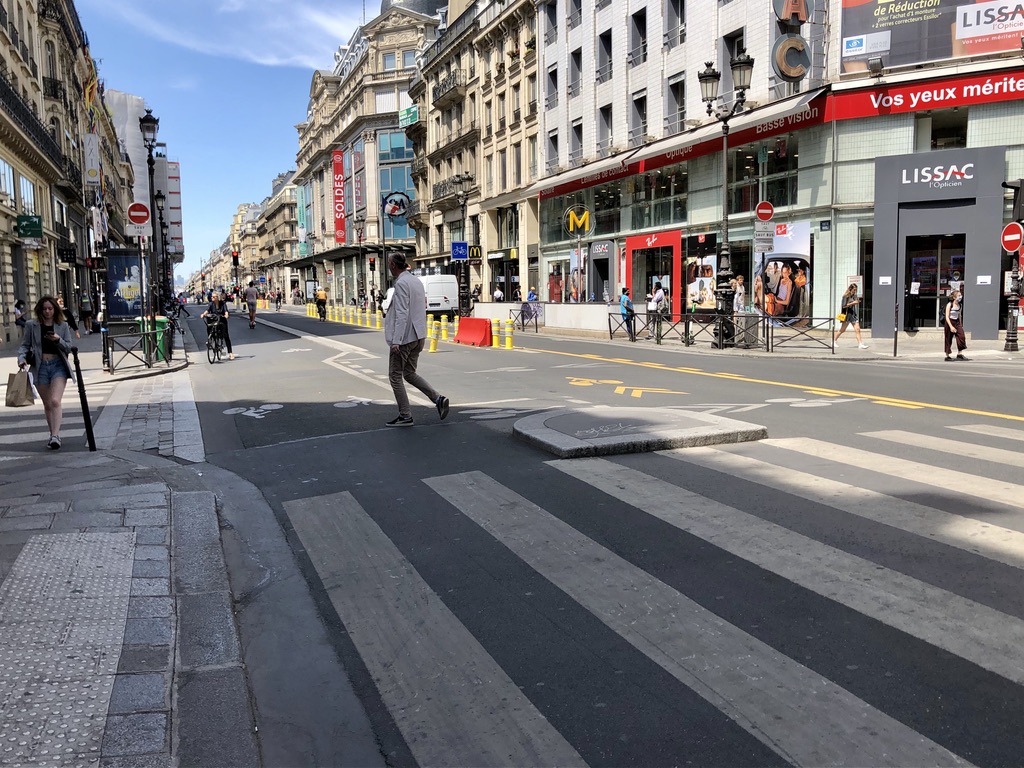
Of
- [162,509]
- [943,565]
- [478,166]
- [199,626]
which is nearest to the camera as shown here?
[199,626]

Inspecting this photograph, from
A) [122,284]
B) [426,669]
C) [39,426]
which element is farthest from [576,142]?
[426,669]

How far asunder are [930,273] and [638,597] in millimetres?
23714

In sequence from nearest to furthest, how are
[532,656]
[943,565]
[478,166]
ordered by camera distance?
1. [532,656]
2. [943,565]
3. [478,166]

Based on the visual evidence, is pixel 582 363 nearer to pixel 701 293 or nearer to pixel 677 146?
pixel 701 293

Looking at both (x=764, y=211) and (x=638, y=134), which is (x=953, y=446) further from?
(x=638, y=134)

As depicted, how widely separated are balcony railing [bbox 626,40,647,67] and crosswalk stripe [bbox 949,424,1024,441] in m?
28.9

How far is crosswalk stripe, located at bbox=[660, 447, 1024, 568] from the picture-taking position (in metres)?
4.64

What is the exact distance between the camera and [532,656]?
353 centimetres

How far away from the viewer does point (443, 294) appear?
4169 cm

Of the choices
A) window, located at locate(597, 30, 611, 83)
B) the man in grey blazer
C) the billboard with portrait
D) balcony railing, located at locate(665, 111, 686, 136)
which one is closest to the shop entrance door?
balcony railing, located at locate(665, 111, 686, 136)

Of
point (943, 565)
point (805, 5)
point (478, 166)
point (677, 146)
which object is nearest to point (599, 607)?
point (943, 565)

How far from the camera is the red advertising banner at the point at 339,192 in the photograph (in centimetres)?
8800

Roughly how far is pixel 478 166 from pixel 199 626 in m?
50.2

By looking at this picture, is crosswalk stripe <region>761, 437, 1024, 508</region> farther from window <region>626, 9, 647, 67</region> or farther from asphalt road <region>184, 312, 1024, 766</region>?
window <region>626, 9, 647, 67</region>
